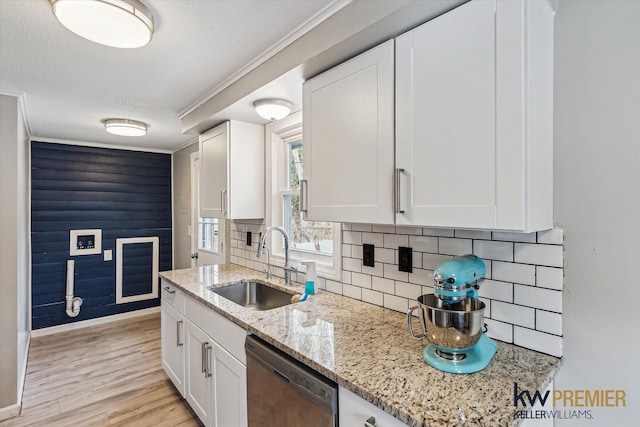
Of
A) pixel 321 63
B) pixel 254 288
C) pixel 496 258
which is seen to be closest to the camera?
pixel 496 258

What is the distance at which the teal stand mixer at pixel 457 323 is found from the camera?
1026mm

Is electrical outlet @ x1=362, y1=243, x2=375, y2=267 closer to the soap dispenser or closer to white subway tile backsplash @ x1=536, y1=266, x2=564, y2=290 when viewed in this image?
the soap dispenser

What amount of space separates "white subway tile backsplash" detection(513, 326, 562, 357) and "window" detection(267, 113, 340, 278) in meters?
1.31

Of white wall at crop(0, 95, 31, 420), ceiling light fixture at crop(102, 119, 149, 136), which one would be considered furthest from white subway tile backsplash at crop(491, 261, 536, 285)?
ceiling light fixture at crop(102, 119, 149, 136)

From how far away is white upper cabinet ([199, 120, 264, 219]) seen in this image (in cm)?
248

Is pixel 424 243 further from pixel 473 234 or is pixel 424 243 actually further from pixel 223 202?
pixel 223 202

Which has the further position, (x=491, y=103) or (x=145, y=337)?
(x=145, y=337)

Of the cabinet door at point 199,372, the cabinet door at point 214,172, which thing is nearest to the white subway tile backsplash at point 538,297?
the cabinet door at point 199,372

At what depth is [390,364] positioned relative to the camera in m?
1.11

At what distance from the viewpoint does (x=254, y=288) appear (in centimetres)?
243

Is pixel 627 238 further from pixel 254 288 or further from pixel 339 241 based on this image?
pixel 254 288

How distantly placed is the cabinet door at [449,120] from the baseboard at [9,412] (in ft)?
9.97

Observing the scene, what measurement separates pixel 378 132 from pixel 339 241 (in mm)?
815

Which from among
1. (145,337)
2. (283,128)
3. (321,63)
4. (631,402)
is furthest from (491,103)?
(145,337)
